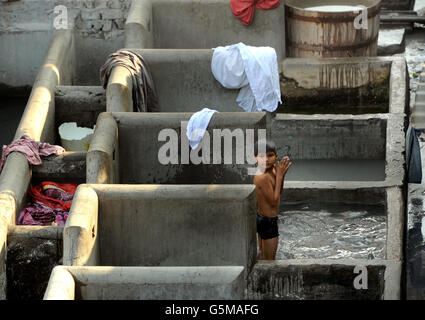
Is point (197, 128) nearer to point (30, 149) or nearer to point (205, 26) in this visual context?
point (30, 149)

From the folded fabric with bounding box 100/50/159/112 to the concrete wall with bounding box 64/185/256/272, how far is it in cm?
323

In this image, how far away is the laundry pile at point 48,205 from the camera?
1142 centimetres

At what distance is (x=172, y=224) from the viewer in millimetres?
9961

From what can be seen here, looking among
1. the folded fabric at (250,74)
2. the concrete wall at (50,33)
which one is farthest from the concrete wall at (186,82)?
the concrete wall at (50,33)

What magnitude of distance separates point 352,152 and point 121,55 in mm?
3324

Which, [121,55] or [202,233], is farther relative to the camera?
[121,55]

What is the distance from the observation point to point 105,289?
27.5 ft

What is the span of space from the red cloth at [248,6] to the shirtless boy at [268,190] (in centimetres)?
486

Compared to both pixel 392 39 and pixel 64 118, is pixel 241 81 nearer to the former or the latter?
pixel 64 118

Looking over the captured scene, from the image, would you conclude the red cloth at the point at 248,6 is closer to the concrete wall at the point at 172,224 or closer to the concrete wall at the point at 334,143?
the concrete wall at the point at 334,143

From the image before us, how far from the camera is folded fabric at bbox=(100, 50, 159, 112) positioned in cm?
1308

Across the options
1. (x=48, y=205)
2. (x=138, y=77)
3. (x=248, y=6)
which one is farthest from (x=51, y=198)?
(x=248, y=6)
